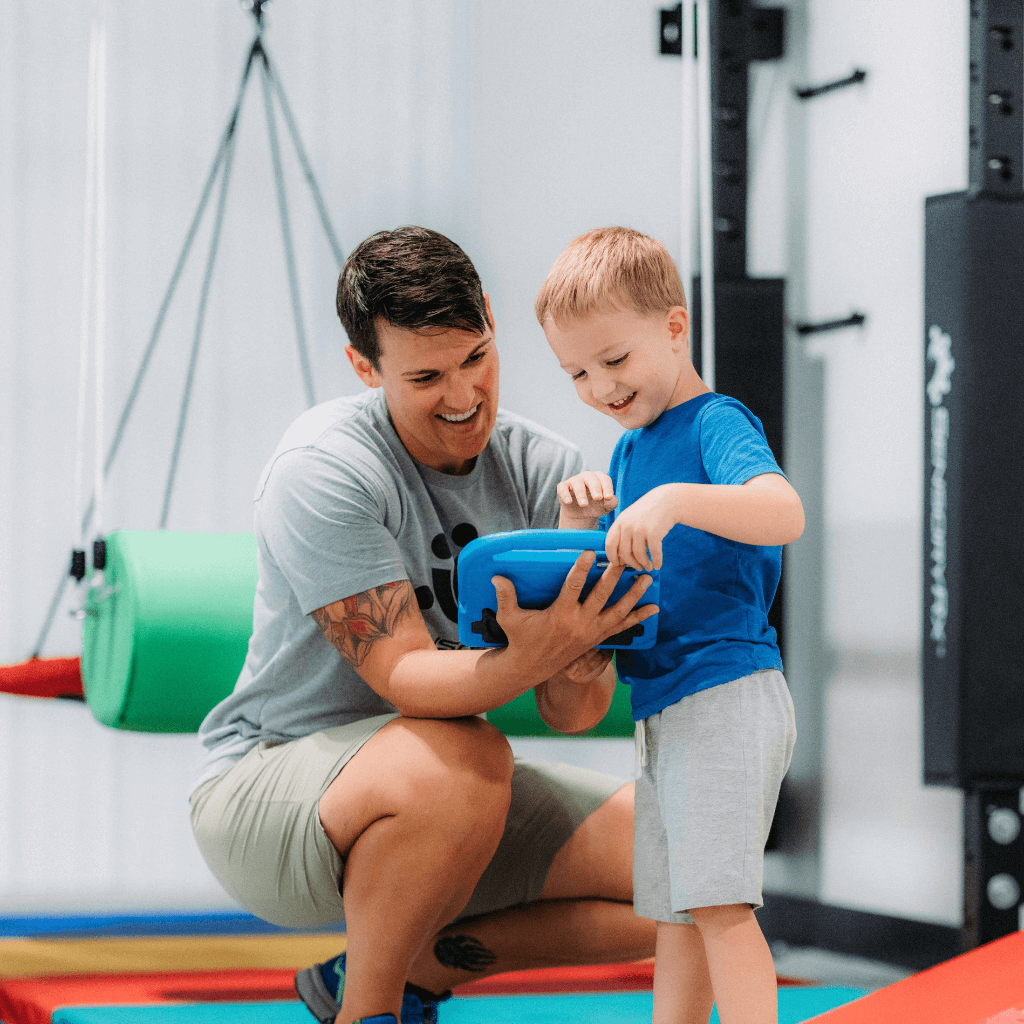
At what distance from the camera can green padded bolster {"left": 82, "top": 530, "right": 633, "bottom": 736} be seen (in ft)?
5.57

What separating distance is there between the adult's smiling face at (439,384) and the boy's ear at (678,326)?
0.23m

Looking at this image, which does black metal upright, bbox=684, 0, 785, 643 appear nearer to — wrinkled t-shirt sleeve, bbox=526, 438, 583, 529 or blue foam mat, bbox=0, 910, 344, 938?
wrinkled t-shirt sleeve, bbox=526, 438, 583, 529

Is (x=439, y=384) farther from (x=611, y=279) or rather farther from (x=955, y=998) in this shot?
(x=955, y=998)

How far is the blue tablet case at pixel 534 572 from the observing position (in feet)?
3.64

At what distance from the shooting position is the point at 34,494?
245 centimetres

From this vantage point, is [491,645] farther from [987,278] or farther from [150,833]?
[150,833]

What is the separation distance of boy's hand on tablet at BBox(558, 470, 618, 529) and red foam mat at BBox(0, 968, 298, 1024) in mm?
848

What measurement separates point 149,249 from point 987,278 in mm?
1598

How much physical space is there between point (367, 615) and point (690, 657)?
33 cm

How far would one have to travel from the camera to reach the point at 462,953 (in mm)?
1465

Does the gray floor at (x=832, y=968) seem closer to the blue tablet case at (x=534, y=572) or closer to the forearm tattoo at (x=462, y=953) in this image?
the forearm tattoo at (x=462, y=953)

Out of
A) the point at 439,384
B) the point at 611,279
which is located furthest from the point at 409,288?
the point at 611,279

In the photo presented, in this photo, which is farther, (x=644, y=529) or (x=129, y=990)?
(x=129, y=990)

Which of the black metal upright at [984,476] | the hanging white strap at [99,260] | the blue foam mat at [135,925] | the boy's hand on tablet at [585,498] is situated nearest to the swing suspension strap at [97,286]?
the hanging white strap at [99,260]
